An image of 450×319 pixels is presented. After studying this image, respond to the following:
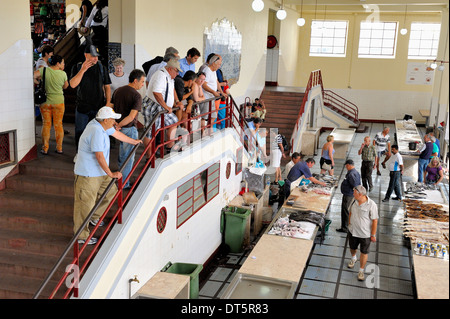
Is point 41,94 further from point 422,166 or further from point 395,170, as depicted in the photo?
point 422,166

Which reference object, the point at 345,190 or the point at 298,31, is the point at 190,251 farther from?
the point at 298,31

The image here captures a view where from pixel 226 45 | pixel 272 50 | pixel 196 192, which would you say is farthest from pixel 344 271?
pixel 272 50

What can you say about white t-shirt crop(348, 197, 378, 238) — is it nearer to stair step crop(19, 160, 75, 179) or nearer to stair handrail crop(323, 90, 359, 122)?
stair step crop(19, 160, 75, 179)

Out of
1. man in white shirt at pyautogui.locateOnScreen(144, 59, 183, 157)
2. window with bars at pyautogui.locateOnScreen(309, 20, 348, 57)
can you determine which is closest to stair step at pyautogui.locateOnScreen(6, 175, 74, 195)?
man in white shirt at pyautogui.locateOnScreen(144, 59, 183, 157)

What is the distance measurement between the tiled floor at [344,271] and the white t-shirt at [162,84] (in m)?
3.63

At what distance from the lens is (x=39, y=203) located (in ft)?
25.6

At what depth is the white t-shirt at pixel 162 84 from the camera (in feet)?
26.8

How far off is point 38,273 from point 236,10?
510 inches

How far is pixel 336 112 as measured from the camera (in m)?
26.2

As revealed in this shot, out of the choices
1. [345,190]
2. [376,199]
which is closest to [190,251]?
[345,190]

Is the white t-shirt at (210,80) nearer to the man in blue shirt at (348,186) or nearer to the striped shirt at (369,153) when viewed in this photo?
the man in blue shirt at (348,186)

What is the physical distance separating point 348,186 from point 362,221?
2412 mm

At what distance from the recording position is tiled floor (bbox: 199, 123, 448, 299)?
9250 mm

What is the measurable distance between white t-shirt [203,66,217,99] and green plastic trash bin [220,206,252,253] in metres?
2.62
